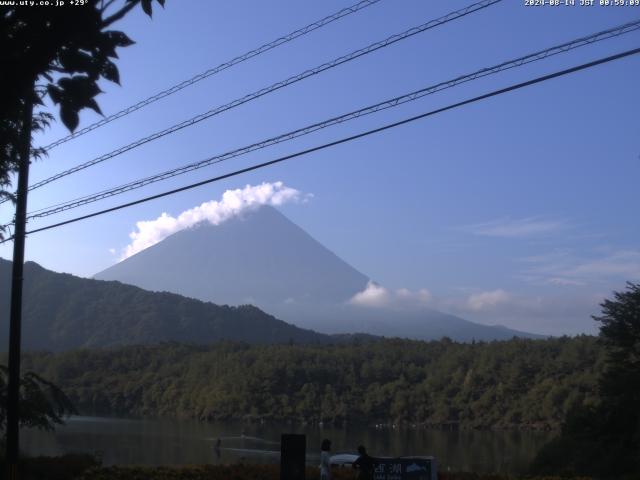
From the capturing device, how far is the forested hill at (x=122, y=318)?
159 meters

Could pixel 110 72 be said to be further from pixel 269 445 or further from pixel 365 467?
pixel 269 445

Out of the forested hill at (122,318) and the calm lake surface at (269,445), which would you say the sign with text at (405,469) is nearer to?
the calm lake surface at (269,445)

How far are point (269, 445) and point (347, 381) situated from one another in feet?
117

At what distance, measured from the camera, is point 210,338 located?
525 feet

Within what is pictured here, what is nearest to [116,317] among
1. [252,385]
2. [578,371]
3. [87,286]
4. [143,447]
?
[87,286]

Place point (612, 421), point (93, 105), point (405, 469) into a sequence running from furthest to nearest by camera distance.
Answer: point (612, 421) < point (405, 469) < point (93, 105)

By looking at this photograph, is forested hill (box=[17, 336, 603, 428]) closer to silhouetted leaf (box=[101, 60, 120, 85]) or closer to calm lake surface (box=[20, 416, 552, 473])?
calm lake surface (box=[20, 416, 552, 473])

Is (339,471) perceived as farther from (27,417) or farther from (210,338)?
(210,338)

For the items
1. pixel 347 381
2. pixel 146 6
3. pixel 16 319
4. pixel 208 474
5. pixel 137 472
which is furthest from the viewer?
pixel 347 381

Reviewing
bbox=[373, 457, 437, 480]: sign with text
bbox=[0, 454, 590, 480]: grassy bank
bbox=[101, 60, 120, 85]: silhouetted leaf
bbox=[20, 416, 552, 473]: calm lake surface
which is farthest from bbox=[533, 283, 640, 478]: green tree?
bbox=[101, 60, 120, 85]: silhouetted leaf

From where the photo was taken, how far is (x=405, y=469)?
45.0ft

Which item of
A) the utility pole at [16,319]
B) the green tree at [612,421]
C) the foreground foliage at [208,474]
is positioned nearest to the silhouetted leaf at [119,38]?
the utility pole at [16,319]

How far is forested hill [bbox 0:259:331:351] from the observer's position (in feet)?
521

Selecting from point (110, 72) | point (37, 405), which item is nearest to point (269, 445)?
point (37, 405)
